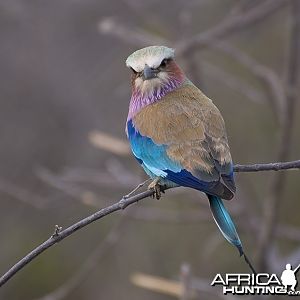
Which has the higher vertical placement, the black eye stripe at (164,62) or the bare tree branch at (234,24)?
the bare tree branch at (234,24)

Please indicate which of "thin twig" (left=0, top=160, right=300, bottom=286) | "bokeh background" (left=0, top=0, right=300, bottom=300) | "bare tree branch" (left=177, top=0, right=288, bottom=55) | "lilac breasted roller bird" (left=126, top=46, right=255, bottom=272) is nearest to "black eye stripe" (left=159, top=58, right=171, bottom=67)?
"lilac breasted roller bird" (left=126, top=46, right=255, bottom=272)

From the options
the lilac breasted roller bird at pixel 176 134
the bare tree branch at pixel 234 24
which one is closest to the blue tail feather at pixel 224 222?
the lilac breasted roller bird at pixel 176 134

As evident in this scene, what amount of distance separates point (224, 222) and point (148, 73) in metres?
1.01

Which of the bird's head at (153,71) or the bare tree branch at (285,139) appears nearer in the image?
the bird's head at (153,71)

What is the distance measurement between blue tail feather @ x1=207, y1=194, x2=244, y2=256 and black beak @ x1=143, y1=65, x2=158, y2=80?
0.80 m

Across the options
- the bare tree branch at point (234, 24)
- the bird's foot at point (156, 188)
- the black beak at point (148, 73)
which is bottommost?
the bird's foot at point (156, 188)

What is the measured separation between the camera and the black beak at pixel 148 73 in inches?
182

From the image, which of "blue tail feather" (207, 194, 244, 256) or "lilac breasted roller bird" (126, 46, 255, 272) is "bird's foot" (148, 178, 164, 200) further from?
"blue tail feather" (207, 194, 244, 256)

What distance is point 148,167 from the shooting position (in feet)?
14.4

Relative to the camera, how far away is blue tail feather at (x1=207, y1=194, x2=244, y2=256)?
154 inches

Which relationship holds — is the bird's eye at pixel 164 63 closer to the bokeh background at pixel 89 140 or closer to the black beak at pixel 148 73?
the black beak at pixel 148 73

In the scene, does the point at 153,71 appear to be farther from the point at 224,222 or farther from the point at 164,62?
the point at 224,222

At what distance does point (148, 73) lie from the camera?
4668mm

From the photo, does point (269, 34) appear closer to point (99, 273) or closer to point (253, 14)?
point (253, 14)
